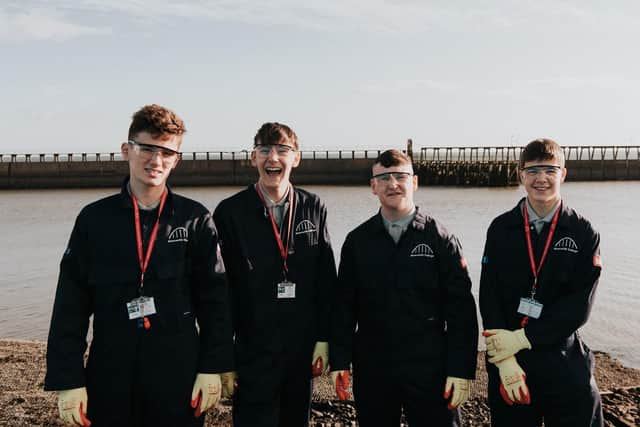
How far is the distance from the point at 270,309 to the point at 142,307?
2.54ft

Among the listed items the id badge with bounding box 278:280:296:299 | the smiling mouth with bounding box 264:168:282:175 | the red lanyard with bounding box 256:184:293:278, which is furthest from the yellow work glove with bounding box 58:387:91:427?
the smiling mouth with bounding box 264:168:282:175

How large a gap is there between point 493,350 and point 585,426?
609 mm

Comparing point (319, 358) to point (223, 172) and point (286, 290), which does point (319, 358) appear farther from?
point (223, 172)

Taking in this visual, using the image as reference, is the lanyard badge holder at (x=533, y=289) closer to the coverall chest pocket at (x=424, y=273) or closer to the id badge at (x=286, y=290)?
the coverall chest pocket at (x=424, y=273)

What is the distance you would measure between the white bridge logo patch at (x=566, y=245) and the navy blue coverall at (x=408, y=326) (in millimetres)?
517

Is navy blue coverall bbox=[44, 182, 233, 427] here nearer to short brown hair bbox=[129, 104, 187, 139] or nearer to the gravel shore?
short brown hair bbox=[129, 104, 187, 139]

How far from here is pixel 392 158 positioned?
328cm

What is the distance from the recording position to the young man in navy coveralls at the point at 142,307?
2.70 m

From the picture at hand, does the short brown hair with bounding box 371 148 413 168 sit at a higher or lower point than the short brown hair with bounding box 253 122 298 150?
lower

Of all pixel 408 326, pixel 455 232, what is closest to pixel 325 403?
pixel 408 326

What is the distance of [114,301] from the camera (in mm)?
2717

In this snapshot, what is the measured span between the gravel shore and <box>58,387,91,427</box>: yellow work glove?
156cm

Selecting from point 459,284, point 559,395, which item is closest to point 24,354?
point 459,284

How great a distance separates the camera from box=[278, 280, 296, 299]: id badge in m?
3.21
